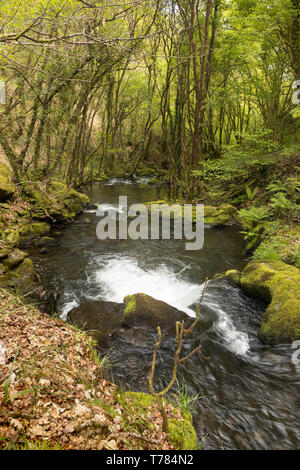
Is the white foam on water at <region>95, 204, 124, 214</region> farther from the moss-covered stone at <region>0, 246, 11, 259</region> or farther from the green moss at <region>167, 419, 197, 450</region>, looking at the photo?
the green moss at <region>167, 419, 197, 450</region>

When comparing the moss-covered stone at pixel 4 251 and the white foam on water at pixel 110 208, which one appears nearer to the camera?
the moss-covered stone at pixel 4 251

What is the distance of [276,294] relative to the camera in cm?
519

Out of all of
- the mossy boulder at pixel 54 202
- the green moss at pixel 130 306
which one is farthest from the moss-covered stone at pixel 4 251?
the green moss at pixel 130 306

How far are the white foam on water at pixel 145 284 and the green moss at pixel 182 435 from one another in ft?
9.58

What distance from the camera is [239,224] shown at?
11914 millimetres

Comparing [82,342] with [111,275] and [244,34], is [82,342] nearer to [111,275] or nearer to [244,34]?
[111,275]

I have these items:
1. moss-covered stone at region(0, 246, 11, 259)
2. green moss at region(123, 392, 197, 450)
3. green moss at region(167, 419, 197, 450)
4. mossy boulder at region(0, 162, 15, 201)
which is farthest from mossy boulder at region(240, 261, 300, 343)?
mossy boulder at region(0, 162, 15, 201)

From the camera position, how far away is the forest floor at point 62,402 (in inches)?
85.0

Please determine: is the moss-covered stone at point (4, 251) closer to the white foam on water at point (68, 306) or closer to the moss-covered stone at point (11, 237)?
the moss-covered stone at point (11, 237)

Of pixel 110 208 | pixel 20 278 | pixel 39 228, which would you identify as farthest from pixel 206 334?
pixel 110 208

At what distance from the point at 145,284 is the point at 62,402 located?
473cm

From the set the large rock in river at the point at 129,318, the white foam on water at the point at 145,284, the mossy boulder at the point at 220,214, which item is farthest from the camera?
the mossy boulder at the point at 220,214

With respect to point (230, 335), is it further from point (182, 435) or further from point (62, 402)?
point (62, 402)

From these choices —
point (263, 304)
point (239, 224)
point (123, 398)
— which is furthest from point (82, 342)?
point (239, 224)
